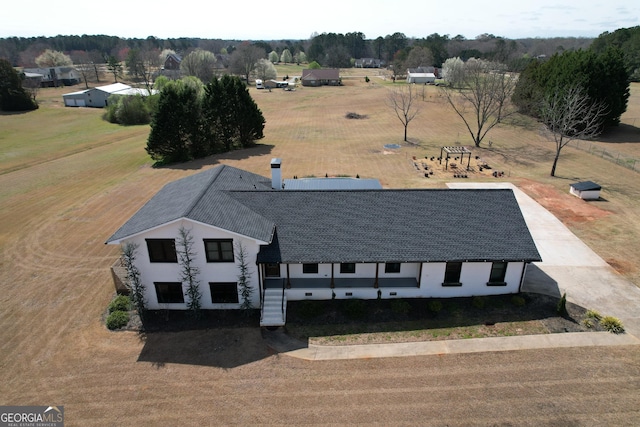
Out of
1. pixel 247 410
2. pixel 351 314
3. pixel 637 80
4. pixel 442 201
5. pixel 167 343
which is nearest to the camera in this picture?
pixel 247 410

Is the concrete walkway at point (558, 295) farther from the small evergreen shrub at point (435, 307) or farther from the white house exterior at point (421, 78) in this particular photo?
the white house exterior at point (421, 78)

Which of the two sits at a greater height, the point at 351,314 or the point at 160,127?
the point at 160,127

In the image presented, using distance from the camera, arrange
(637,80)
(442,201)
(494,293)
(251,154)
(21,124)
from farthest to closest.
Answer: (637,80) → (21,124) → (251,154) → (442,201) → (494,293)

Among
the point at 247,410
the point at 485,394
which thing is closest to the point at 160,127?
the point at 247,410

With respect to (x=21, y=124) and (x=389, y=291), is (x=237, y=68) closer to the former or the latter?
(x=21, y=124)

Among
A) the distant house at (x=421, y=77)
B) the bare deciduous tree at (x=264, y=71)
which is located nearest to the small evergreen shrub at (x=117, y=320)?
the distant house at (x=421, y=77)

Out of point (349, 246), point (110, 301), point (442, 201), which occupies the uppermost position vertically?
point (442, 201)

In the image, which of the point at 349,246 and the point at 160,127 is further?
the point at 160,127
